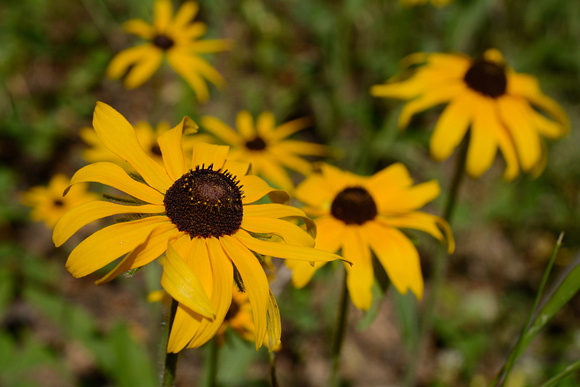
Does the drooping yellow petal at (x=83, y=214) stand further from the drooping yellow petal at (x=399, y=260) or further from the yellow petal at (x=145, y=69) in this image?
the yellow petal at (x=145, y=69)

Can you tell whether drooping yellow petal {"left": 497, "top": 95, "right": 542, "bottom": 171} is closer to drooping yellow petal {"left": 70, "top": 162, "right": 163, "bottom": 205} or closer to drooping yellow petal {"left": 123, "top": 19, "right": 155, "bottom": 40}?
drooping yellow petal {"left": 70, "top": 162, "right": 163, "bottom": 205}

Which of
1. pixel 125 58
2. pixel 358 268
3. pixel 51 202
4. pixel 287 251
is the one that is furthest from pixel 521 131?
pixel 51 202

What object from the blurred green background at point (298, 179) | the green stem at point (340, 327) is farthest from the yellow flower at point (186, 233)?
the blurred green background at point (298, 179)

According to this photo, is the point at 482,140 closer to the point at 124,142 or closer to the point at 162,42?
the point at 124,142

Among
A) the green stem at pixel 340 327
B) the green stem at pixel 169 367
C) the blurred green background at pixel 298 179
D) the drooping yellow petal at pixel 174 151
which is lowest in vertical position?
the blurred green background at pixel 298 179

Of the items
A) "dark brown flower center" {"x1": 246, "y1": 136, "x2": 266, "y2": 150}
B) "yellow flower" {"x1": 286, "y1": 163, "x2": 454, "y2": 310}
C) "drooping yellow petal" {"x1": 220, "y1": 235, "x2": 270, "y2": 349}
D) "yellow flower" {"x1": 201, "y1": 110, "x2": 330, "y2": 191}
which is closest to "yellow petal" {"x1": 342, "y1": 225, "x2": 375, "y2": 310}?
"yellow flower" {"x1": 286, "y1": 163, "x2": 454, "y2": 310}

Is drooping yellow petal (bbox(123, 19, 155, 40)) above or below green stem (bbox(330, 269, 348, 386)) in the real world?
above
